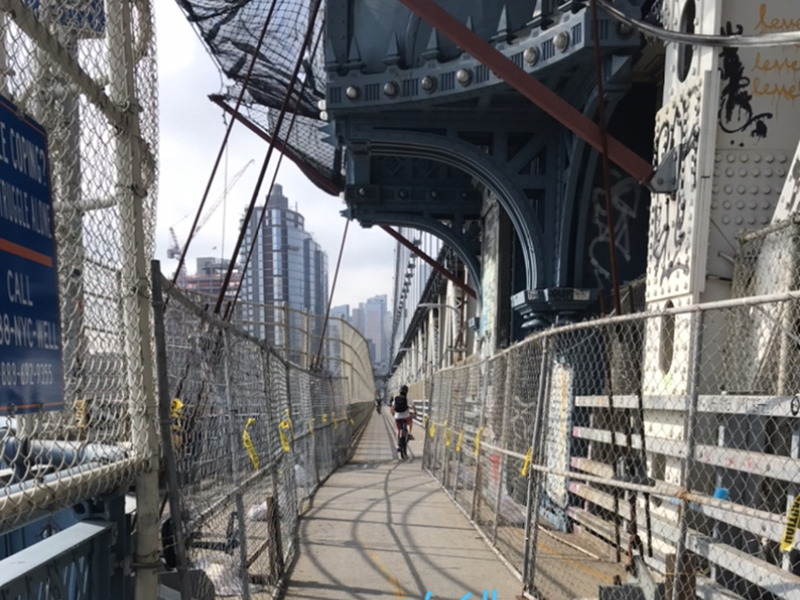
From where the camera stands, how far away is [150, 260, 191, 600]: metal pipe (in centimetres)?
267

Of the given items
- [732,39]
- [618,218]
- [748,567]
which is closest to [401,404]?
[618,218]

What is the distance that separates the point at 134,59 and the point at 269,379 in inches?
130

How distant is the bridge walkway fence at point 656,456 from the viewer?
3.50 m

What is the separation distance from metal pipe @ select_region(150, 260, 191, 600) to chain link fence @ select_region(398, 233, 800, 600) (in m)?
2.56

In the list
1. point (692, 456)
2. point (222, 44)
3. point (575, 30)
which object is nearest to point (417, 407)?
point (222, 44)

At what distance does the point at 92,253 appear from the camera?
235 centimetres

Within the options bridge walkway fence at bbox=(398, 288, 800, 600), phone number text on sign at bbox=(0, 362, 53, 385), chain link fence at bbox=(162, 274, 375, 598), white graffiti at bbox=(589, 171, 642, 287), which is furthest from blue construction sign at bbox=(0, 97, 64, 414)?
white graffiti at bbox=(589, 171, 642, 287)

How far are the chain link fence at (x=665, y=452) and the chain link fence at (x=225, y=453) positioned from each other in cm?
214

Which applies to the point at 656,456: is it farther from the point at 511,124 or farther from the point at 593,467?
the point at 511,124

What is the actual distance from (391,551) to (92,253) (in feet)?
15.6

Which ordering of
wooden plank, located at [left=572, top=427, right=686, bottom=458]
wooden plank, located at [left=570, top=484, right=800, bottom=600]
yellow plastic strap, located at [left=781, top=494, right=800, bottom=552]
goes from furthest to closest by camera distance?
wooden plank, located at [left=572, top=427, right=686, bottom=458] → wooden plank, located at [left=570, top=484, right=800, bottom=600] → yellow plastic strap, located at [left=781, top=494, right=800, bottom=552]

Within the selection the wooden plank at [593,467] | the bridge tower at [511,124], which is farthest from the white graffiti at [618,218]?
the wooden plank at [593,467]

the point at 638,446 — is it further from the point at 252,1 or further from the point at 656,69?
the point at 252,1

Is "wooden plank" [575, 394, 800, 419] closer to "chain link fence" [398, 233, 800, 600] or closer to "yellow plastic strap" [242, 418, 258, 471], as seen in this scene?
"chain link fence" [398, 233, 800, 600]
